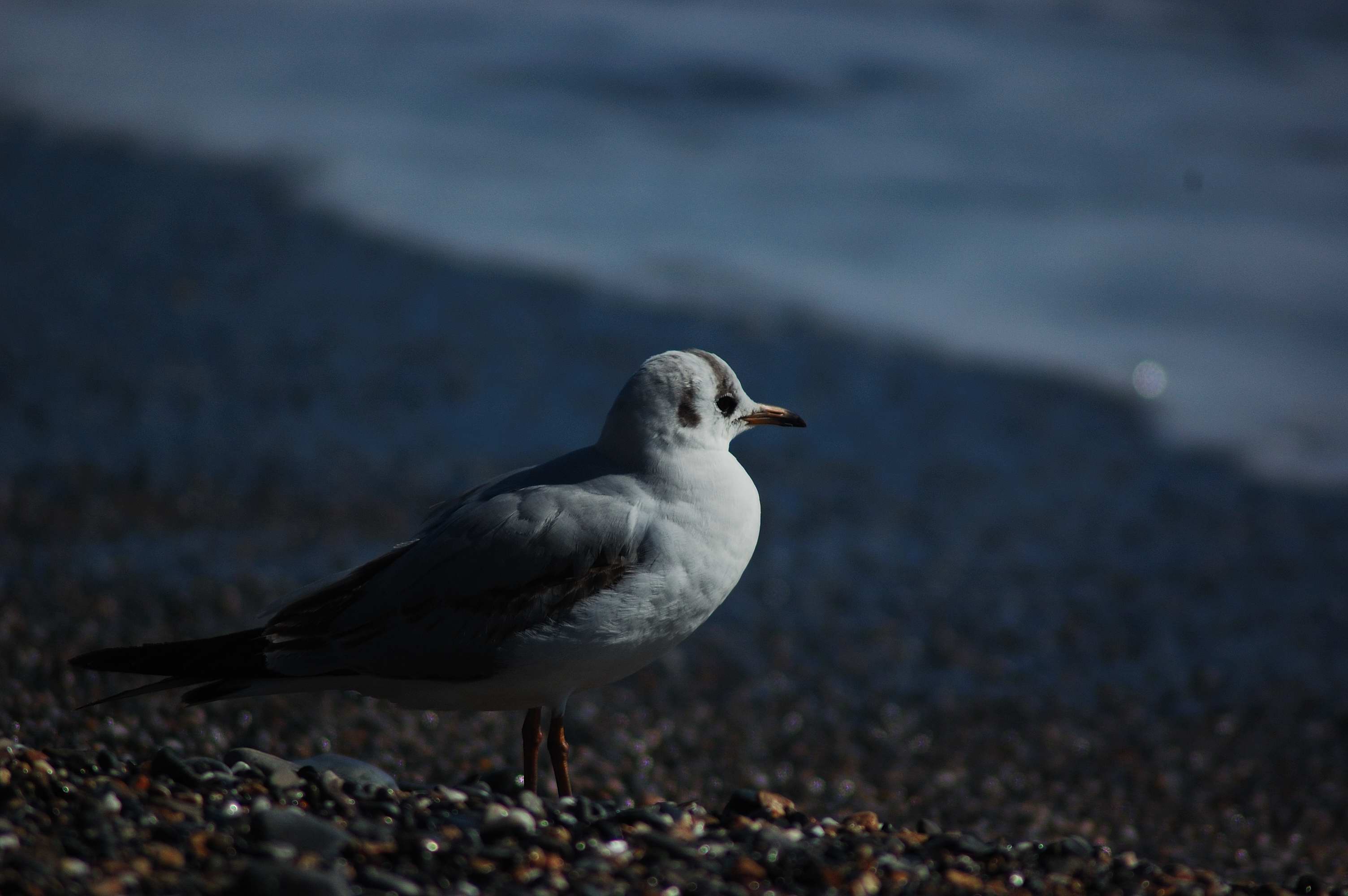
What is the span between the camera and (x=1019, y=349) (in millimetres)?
10250

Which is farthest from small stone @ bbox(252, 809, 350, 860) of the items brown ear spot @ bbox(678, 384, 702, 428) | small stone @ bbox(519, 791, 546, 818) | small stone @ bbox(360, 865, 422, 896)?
brown ear spot @ bbox(678, 384, 702, 428)

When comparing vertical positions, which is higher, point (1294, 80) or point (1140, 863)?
point (1294, 80)

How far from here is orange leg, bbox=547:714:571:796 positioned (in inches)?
163

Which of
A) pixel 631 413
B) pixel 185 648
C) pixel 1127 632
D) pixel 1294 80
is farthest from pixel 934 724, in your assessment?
pixel 1294 80

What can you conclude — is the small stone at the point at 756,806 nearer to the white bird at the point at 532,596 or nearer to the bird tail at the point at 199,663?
the white bird at the point at 532,596

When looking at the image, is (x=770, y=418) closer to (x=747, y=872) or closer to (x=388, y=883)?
(x=747, y=872)

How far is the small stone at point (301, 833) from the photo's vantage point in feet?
10.4

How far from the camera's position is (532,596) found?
392 centimetres

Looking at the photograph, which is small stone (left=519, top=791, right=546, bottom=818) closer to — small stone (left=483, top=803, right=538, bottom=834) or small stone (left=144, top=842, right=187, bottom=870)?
small stone (left=483, top=803, right=538, bottom=834)

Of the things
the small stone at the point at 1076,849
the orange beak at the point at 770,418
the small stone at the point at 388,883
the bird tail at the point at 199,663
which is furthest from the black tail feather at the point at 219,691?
the small stone at the point at 1076,849

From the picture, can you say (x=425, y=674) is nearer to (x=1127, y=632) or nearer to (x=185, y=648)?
(x=185, y=648)

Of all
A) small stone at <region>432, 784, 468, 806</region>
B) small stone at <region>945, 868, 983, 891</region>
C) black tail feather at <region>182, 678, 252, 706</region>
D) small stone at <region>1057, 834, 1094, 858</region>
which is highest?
black tail feather at <region>182, 678, 252, 706</region>

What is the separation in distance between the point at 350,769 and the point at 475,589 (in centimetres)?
72

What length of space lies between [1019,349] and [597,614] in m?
7.03
